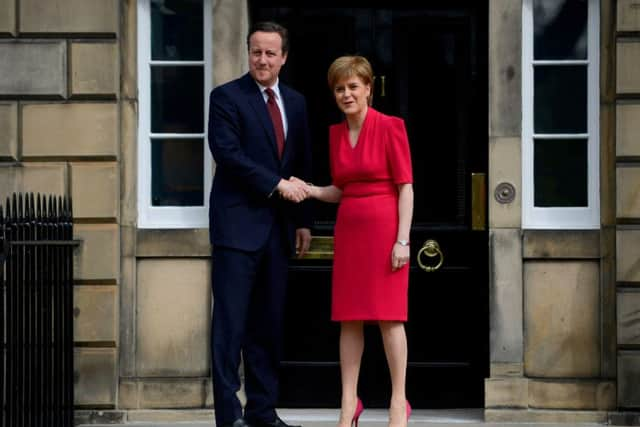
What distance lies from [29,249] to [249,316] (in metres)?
1.43

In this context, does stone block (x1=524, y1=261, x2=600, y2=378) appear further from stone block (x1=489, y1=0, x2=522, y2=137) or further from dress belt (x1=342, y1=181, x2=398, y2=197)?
dress belt (x1=342, y1=181, x2=398, y2=197)

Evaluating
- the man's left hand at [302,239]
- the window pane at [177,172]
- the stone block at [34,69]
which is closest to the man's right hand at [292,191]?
the man's left hand at [302,239]

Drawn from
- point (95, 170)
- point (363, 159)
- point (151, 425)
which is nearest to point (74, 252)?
point (95, 170)

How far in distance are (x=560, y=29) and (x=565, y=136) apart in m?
0.70

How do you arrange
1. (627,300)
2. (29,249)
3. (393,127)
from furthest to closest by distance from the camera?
(627,300) < (29,249) < (393,127)

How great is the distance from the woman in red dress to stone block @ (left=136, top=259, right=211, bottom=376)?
202 cm

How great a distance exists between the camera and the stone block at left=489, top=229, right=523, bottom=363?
9938 mm

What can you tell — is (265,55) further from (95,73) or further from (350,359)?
(95,73)

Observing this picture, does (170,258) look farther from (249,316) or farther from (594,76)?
(594,76)

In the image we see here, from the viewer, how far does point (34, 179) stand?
10.0 meters

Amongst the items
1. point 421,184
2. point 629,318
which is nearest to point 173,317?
point 421,184

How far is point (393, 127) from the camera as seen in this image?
809 centimetres

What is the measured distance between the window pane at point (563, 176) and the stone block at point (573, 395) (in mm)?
1169

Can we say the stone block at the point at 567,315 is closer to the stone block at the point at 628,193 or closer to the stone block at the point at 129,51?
the stone block at the point at 628,193
